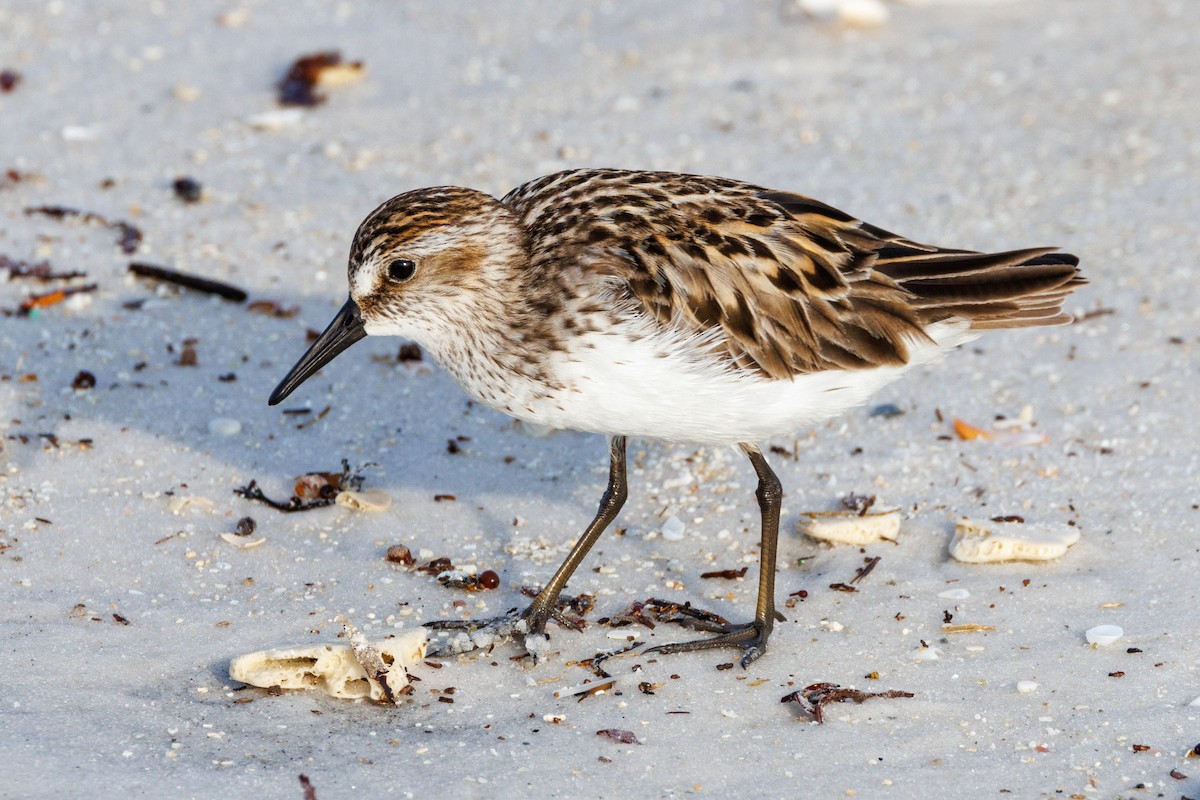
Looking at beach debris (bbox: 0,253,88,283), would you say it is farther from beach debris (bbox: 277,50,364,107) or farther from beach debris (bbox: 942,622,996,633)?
beach debris (bbox: 942,622,996,633)

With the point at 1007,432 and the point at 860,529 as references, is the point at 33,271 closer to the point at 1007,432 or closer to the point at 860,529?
the point at 860,529

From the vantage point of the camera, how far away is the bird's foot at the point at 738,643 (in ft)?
18.3

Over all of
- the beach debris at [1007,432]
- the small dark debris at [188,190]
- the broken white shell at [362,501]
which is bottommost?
the broken white shell at [362,501]

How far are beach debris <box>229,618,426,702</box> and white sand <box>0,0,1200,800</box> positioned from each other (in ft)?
0.23

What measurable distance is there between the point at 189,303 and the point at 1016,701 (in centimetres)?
503

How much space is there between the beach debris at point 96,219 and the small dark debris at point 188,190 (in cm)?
44

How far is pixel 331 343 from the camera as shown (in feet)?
19.1

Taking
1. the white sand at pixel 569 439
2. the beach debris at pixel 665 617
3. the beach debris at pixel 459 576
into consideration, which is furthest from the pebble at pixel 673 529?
the beach debris at pixel 459 576

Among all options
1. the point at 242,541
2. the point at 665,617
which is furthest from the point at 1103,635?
the point at 242,541

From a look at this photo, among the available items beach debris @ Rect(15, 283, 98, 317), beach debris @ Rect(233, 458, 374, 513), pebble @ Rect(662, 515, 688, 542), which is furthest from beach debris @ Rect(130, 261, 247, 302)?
pebble @ Rect(662, 515, 688, 542)

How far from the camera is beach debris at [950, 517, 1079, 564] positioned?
19.8 ft

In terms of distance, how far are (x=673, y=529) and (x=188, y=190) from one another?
4313 mm

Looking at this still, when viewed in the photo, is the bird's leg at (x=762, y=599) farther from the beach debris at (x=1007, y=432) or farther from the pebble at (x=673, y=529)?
the beach debris at (x=1007, y=432)

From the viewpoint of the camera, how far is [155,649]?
5.34m
